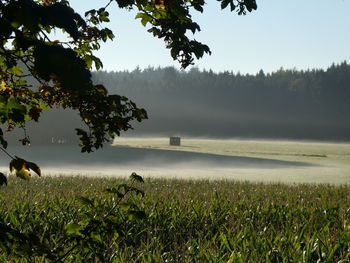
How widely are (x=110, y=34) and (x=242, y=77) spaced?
140368 mm

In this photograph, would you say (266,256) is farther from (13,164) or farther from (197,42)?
(13,164)

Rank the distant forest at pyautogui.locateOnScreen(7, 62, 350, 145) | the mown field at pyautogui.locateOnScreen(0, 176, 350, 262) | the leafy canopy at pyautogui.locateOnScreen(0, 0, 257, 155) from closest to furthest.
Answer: the leafy canopy at pyautogui.locateOnScreen(0, 0, 257, 155), the mown field at pyautogui.locateOnScreen(0, 176, 350, 262), the distant forest at pyautogui.locateOnScreen(7, 62, 350, 145)

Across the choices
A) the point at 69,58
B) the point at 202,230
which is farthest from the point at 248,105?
the point at 69,58

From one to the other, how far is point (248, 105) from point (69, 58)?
138 metres

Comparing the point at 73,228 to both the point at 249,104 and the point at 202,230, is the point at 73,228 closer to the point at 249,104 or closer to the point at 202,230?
the point at 202,230

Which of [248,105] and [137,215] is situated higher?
[248,105]

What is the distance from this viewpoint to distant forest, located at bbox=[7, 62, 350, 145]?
→ 13125 cm

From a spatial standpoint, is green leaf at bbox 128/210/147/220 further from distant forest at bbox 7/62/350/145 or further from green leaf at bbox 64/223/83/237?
distant forest at bbox 7/62/350/145

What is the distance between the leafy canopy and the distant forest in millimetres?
121830

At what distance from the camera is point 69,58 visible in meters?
1.97

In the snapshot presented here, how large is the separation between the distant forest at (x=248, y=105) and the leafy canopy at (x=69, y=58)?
12183 centimetres

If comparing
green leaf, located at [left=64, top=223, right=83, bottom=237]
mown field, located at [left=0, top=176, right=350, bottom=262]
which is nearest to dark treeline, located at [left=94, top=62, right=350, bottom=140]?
mown field, located at [left=0, top=176, right=350, bottom=262]

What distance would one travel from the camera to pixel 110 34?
4375 mm

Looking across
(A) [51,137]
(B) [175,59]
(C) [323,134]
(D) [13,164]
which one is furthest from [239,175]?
(C) [323,134]
